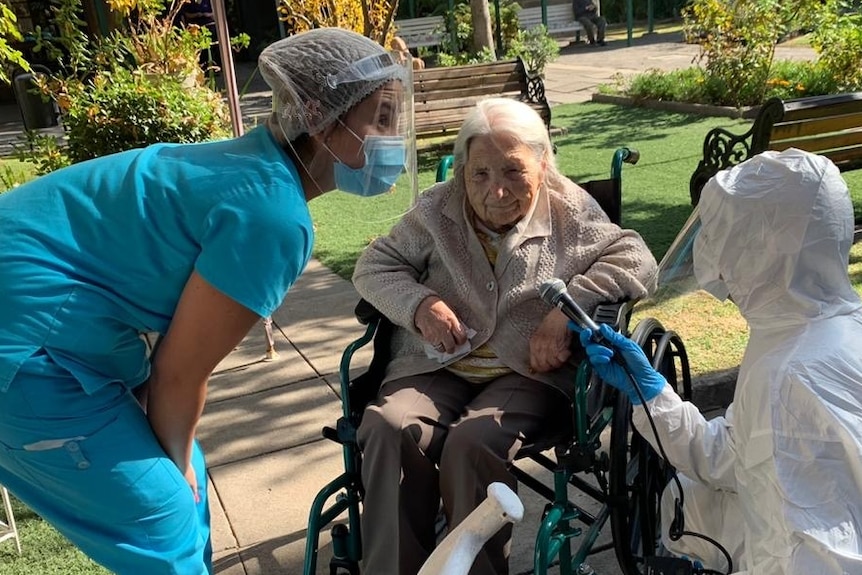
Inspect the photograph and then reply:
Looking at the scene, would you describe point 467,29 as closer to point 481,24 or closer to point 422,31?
point 422,31

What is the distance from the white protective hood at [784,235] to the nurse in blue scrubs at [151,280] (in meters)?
0.75

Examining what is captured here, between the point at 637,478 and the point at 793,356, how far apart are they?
851 millimetres

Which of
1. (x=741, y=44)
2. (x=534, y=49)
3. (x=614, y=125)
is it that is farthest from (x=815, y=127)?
(x=534, y=49)

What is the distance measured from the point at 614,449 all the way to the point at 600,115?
8.51 meters

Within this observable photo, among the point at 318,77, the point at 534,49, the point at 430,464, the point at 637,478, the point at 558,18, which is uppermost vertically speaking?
the point at 558,18

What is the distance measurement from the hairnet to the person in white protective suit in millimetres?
772

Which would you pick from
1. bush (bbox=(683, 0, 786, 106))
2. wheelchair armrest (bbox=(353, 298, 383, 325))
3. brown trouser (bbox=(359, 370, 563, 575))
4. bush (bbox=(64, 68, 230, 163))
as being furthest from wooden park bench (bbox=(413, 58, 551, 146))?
brown trouser (bbox=(359, 370, 563, 575))

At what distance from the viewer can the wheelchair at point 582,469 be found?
81.0 inches

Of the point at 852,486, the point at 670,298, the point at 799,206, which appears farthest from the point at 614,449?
the point at 799,206

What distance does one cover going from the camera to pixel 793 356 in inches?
63.6

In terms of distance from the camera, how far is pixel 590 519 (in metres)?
2.33

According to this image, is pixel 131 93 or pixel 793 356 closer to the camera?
pixel 793 356

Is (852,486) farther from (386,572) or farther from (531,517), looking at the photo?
(531,517)

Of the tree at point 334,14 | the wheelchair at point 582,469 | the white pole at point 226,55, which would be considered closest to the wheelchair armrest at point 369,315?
the wheelchair at point 582,469
